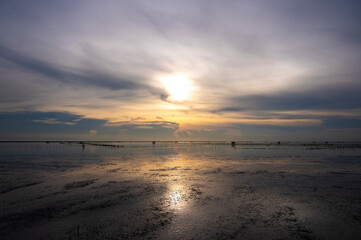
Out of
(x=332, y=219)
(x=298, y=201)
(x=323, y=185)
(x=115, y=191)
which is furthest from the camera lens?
(x=323, y=185)

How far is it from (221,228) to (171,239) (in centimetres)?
229

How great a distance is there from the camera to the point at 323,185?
55.8 ft

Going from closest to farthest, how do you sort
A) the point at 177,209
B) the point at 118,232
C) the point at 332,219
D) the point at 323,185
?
the point at 118,232
the point at 332,219
the point at 177,209
the point at 323,185

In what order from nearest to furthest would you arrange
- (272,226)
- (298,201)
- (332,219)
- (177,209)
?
1. (272,226)
2. (332,219)
3. (177,209)
4. (298,201)

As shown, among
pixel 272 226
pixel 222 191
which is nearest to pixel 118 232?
pixel 272 226

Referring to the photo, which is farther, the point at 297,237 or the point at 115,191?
the point at 115,191

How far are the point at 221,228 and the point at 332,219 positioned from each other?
5459mm

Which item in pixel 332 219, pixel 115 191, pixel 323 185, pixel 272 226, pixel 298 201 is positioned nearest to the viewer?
pixel 272 226

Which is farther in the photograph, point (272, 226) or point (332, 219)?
point (332, 219)

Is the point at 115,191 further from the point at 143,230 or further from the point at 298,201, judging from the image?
the point at 298,201

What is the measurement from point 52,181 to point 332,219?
64.0 ft

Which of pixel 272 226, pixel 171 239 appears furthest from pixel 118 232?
pixel 272 226

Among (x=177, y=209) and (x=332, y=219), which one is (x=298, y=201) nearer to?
(x=332, y=219)

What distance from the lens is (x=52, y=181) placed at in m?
18.0
